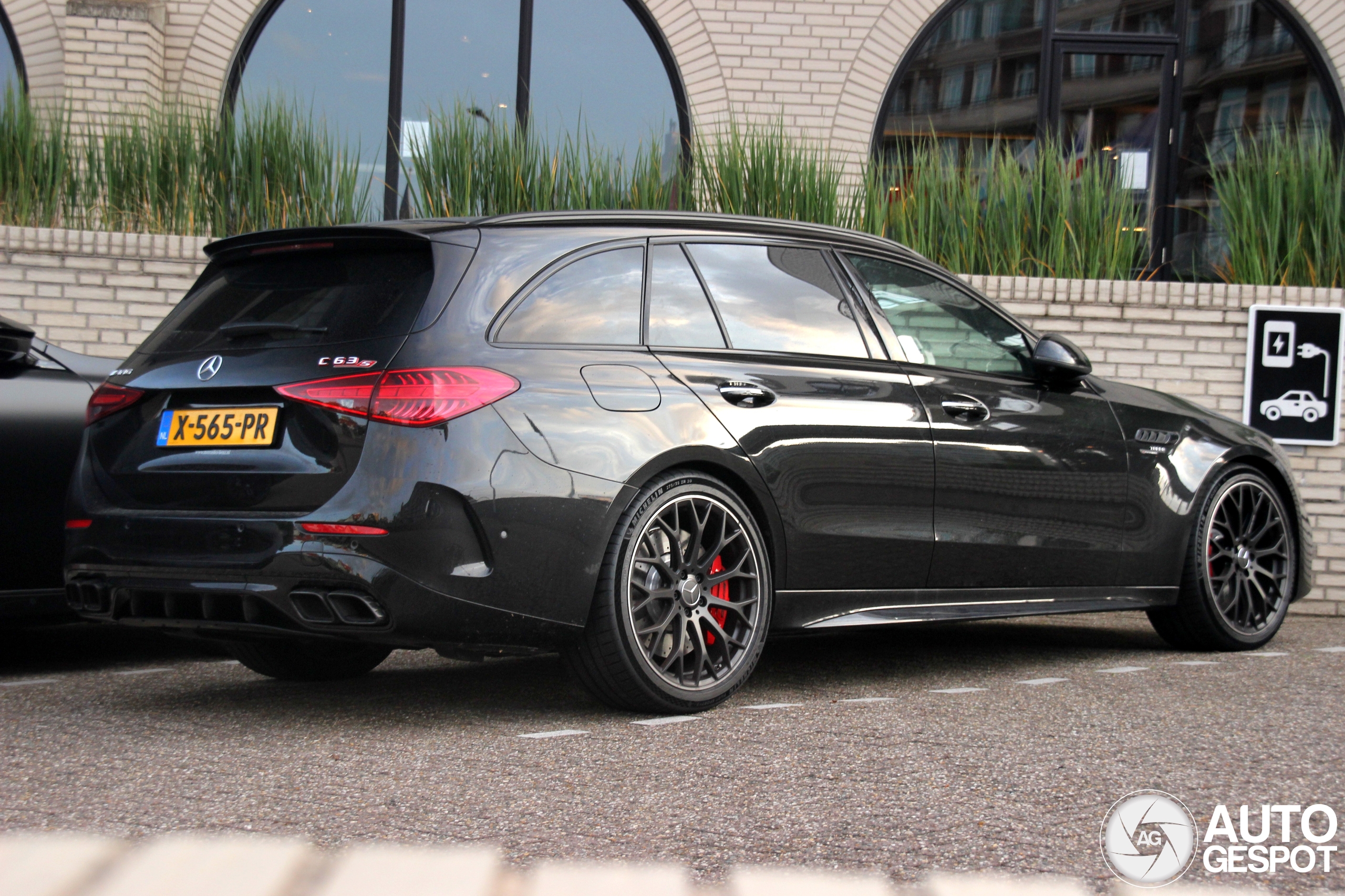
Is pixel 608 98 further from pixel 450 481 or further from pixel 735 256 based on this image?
pixel 450 481

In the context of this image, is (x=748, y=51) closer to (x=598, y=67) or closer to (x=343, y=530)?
(x=598, y=67)

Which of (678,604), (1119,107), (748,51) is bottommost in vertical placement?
(678,604)

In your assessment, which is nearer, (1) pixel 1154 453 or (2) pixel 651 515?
(2) pixel 651 515

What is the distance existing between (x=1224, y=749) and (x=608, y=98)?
31.0 feet

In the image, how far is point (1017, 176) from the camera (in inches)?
343

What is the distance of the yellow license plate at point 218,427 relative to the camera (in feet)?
13.5

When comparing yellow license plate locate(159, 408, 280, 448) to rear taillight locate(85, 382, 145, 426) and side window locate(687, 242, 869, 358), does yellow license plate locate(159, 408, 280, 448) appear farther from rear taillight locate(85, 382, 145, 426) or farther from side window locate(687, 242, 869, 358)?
side window locate(687, 242, 869, 358)

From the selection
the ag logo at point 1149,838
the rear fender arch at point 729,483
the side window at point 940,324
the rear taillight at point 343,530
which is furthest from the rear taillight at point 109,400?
the ag logo at point 1149,838

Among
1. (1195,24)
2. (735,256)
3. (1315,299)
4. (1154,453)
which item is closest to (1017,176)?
(1315,299)

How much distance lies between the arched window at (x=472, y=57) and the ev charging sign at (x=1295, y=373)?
18.4ft

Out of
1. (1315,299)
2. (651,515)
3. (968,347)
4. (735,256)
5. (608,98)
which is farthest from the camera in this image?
(608,98)

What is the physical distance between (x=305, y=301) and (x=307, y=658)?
1429 millimetres

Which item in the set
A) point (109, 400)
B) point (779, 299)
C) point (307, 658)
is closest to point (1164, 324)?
point (779, 299)

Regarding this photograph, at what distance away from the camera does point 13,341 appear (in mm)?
5273
